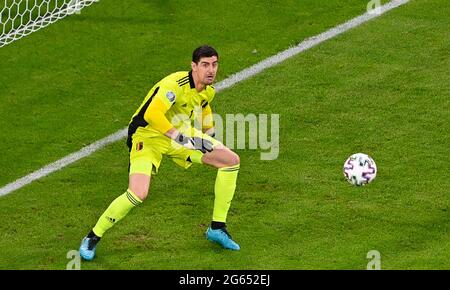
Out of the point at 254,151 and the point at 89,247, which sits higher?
the point at 254,151

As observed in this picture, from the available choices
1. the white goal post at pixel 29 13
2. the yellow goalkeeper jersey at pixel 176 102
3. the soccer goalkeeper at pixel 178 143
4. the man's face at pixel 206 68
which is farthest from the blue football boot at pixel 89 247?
the white goal post at pixel 29 13

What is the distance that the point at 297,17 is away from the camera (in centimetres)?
1645

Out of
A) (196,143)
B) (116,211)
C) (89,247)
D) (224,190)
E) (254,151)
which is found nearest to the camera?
(116,211)

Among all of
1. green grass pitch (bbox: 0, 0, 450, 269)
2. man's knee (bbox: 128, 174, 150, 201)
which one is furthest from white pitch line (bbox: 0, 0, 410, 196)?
man's knee (bbox: 128, 174, 150, 201)

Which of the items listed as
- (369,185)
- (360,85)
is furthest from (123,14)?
(369,185)

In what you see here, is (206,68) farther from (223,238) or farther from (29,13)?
(29,13)

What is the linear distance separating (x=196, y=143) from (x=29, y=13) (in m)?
5.68

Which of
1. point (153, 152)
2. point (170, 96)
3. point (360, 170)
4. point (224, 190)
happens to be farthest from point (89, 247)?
point (360, 170)

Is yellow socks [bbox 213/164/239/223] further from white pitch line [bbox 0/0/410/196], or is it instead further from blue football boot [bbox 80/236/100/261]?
white pitch line [bbox 0/0/410/196]

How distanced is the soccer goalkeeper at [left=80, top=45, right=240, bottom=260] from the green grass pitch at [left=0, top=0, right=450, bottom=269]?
12.2 inches

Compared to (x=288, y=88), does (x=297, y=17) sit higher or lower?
higher

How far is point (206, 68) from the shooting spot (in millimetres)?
11117

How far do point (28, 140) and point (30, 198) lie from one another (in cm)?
134
